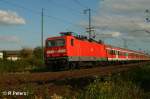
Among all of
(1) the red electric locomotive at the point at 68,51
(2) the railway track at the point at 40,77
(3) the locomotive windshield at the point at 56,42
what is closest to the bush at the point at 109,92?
(2) the railway track at the point at 40,77

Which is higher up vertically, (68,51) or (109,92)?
(68,51)

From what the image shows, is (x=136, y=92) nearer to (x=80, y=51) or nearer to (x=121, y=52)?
(x=80, y=51)

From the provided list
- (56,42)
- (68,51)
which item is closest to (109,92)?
(68,51)

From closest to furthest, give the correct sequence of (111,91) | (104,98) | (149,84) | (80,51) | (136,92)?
(104,98), (111,91), (136,92), (149,84), (80,51)

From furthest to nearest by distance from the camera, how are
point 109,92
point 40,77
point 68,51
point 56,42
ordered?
point 56,42
point 68,51
point 40,77
point 109,92

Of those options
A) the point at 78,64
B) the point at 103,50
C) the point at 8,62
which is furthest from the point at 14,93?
the point at 103,50

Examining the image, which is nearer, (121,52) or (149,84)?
(149,84)

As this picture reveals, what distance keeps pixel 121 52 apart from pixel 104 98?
47639 millimetres

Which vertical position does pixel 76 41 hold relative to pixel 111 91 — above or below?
above

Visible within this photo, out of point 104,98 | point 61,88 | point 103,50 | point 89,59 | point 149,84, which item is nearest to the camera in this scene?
point 104,98

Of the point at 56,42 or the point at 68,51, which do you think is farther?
the point at 56,42

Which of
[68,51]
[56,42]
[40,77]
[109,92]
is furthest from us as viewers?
[56,42]

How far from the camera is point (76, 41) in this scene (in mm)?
32500

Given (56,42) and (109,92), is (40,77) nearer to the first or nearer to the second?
(109,92)
